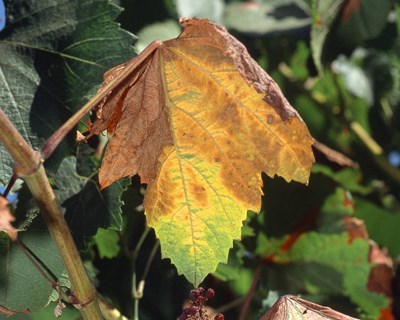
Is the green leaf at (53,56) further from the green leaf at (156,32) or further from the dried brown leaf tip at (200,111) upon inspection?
the green leaf at (156,32)

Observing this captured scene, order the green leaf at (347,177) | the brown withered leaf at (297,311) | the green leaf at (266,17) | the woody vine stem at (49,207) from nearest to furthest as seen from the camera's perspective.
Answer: the woody vine stem at (49,207) → the brown withered leaf at (297,311) → the green leaf at (347,177) → the green leaf at (266,17)

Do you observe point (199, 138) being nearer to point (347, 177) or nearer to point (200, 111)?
point (200, 111)

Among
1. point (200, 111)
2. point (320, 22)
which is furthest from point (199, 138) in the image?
point (320, 22)

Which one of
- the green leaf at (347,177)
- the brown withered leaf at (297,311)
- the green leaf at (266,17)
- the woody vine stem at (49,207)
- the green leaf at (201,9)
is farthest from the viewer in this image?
the green leaf at (266,17)

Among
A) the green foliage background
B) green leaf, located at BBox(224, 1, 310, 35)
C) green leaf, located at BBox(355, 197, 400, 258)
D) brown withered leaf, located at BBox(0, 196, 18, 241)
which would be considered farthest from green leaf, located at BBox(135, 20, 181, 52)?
brown withered leaf, located at BBox(0, 196, 18, 241)

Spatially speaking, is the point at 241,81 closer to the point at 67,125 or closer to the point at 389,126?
the point at 67,125

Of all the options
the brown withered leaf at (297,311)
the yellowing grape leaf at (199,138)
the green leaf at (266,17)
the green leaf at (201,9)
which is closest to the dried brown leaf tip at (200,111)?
the yellowing grape leaf at (199,138)

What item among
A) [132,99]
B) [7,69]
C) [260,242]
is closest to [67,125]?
[132,99]

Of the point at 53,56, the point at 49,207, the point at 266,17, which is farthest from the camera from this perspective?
the point at 266,17
